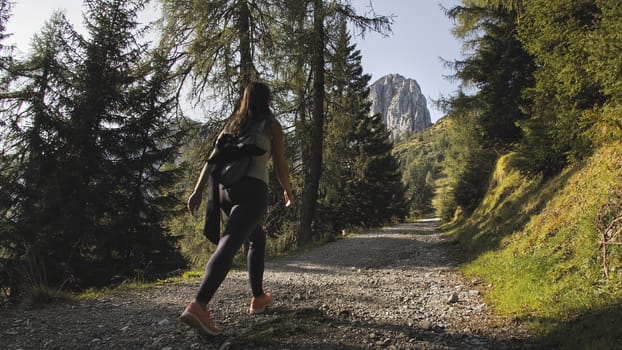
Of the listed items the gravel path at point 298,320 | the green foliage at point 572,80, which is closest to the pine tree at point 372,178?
the green foliage at point 572,80

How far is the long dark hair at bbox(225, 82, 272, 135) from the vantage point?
2775mm

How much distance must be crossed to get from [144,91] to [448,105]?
10.9 metres

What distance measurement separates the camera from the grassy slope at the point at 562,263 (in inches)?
94.6

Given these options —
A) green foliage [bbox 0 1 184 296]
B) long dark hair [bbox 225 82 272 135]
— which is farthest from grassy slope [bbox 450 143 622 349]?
green foliage [bbox 0 1 184 296]

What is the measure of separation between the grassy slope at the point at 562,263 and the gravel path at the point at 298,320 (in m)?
0.28

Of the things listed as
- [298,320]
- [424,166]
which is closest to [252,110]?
[298,320]

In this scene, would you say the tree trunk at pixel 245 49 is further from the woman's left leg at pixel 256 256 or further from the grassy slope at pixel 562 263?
the woman's left leg at pixel 256 256

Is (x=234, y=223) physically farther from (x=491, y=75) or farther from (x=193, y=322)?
(x=491, y=75)

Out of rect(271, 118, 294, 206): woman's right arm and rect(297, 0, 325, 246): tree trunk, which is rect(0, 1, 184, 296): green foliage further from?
rect(271, 118, 294, 206): woman's right arm

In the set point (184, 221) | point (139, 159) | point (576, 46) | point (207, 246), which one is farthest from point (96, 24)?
point (576, 46)

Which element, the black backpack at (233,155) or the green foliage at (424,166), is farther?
the green foliage at (424,166)

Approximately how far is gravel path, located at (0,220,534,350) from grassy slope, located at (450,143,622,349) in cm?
28

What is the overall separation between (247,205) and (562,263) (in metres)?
3.21

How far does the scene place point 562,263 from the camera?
11.0 feet
